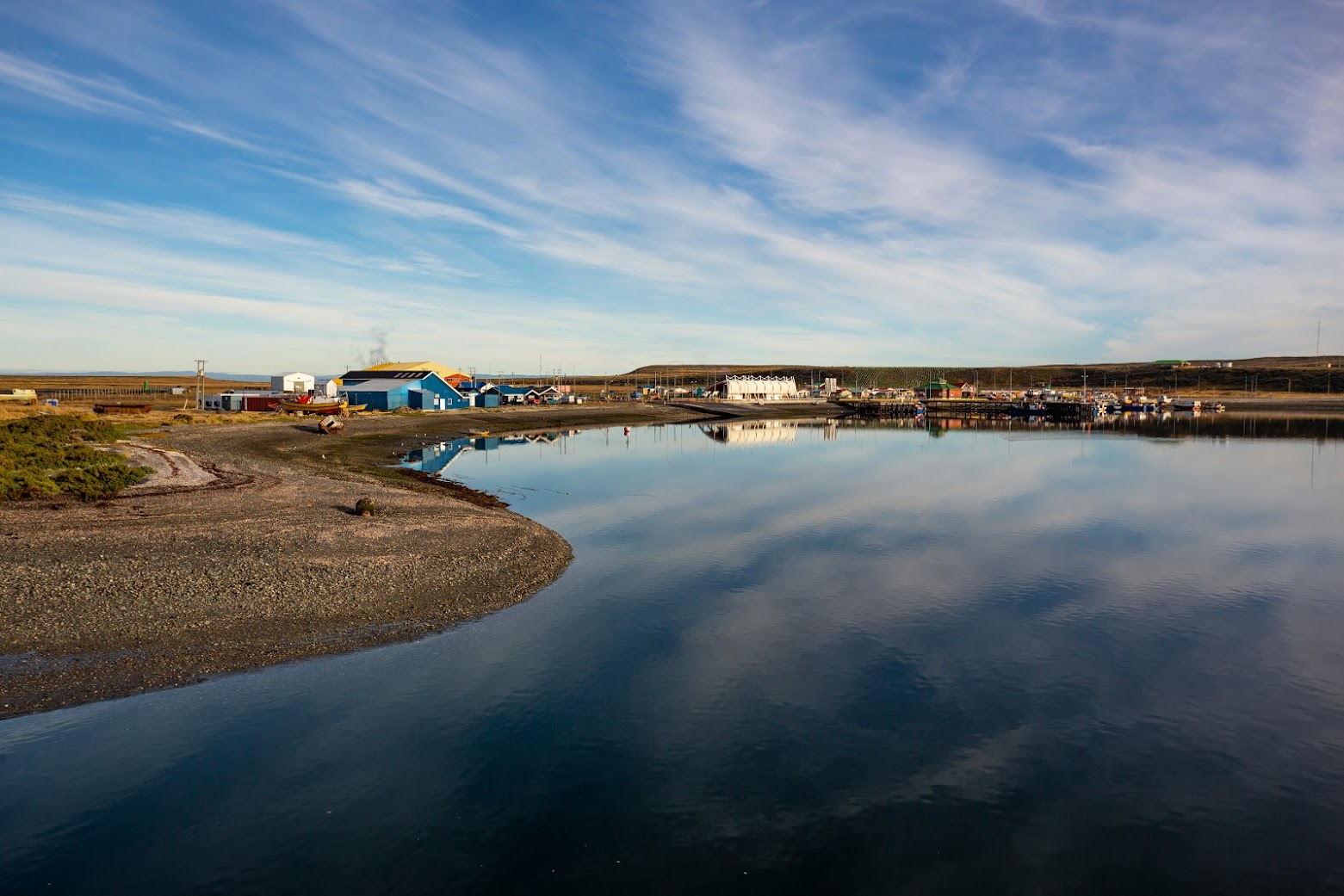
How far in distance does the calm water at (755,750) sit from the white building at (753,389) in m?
146

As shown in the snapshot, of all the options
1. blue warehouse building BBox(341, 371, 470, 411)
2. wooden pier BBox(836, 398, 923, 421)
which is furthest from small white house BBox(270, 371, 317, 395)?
wooden pier BBox(836, 398, 923, 421)

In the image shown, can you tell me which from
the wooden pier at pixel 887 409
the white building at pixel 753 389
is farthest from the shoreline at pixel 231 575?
the white building at pixel 753 389

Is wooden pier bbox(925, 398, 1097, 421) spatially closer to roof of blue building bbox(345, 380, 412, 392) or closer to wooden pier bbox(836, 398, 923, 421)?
wooden pier bbox(836, 398, 923, 421)

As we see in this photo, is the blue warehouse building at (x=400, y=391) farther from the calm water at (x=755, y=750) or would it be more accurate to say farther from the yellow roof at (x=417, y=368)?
the calm water at (x=755, y=750)

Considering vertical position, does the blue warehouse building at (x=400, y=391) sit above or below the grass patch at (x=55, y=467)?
above

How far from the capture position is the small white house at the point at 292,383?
341 ft

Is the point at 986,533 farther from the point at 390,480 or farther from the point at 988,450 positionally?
the point at 988,450

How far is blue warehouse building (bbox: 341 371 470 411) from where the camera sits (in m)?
98.2

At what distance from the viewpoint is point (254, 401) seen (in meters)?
87.4

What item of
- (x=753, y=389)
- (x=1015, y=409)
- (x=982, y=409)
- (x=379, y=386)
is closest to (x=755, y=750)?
(x=379, y=386)

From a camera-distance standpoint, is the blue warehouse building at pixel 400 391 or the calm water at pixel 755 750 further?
the blue warehouse building at pixel 400 391

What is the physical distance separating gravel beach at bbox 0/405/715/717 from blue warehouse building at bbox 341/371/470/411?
62.4 metres

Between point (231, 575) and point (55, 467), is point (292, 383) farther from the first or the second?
point (231, 575)


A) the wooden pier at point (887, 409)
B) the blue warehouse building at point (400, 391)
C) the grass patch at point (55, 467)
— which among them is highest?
the blue warehouse building at point (400, 391)
